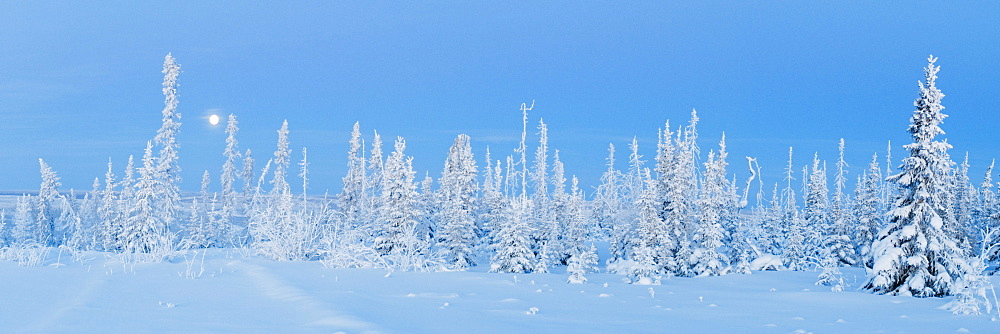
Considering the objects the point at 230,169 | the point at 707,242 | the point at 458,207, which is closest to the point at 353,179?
the point at 230,169

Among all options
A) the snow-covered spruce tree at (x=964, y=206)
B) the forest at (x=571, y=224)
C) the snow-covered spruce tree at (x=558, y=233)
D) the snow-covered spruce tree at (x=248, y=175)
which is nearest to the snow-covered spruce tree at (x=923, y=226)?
the forest at (x=571, y=224)

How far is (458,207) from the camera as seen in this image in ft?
118

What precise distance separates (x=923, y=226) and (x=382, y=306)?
47.7 ft

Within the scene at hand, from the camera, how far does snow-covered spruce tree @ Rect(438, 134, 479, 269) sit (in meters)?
36.0

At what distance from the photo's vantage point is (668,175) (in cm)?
3500

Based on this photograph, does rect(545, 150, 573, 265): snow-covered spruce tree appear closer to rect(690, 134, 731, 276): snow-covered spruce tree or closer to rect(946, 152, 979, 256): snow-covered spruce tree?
rect(690, 134, 731, 276): snow-covered spruce tree

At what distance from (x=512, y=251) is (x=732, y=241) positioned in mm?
16136

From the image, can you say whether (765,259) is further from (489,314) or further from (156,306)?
(156,306)

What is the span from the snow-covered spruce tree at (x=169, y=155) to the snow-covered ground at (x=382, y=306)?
22.2 m

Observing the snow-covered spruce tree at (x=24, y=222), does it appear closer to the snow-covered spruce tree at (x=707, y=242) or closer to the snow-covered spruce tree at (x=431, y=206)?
the snow-covered spruce tree at (x=431, y=206)

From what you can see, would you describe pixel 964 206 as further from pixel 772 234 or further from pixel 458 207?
pixel 458 207

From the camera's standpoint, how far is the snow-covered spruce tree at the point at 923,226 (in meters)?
16.8

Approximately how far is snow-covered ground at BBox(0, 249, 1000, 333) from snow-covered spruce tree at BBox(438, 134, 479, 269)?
1248 centimetres

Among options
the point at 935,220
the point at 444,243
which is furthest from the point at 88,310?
the point at 444,243
